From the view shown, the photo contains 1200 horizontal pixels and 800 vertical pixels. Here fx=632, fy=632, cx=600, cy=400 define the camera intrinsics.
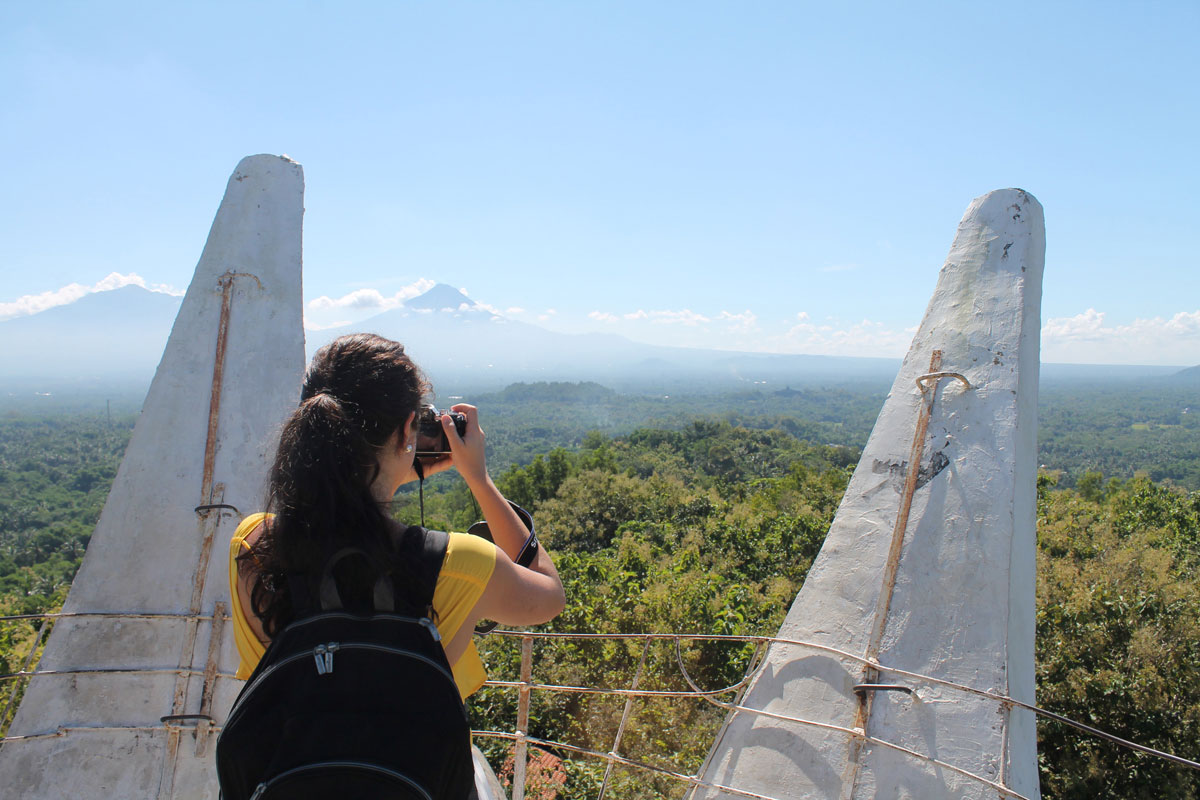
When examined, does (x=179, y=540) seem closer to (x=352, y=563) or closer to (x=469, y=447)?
(x=469, y=447)

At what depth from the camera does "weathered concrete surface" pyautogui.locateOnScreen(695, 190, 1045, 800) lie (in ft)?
7.09

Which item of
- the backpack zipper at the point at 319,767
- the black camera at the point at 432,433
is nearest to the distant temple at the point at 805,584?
the black camera at the point at 432,433

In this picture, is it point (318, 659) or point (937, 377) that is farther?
point (937, 377)

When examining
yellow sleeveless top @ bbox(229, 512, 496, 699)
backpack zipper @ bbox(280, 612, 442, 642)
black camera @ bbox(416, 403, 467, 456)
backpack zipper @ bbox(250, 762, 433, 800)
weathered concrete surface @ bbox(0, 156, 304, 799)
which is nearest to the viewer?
backpack zipper @ bbox(250, 762, 433, 800)

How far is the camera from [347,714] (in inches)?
42.7

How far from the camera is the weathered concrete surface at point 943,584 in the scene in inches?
85.0

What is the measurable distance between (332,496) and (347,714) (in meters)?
0.38

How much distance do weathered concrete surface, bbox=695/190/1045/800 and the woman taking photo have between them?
1418 mm

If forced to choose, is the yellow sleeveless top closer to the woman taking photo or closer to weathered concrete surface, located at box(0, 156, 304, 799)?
the woman taking photo

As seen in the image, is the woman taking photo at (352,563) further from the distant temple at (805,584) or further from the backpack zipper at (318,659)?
the distant temple at (805,584)

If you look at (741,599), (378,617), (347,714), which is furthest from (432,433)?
(741,599)

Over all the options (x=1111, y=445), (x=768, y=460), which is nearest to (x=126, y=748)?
(x=768, y=460)

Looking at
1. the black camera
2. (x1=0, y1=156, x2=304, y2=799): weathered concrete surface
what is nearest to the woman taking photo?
the black camera

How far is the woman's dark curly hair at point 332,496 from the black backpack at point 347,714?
1.3 inches
